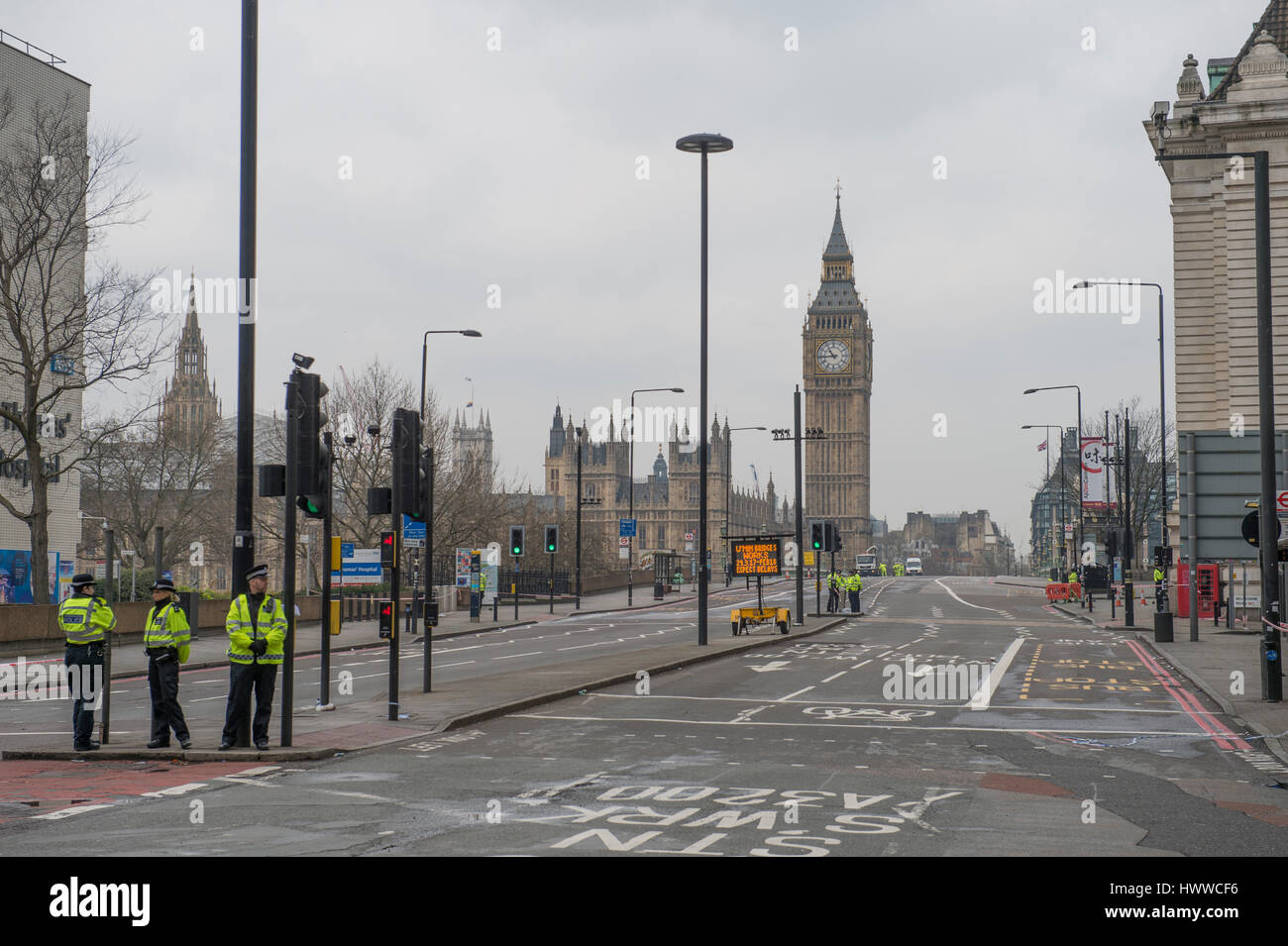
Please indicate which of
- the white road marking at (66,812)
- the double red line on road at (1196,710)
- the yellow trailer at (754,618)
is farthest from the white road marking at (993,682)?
the white road marking at (66,812)

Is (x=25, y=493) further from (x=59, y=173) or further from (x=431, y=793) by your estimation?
(x=431, y=793)

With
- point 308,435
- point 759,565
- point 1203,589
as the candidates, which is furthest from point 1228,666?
point 308,435

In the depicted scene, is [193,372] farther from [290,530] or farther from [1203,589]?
[290,530]

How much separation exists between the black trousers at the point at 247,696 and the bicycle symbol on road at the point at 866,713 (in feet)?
24.2

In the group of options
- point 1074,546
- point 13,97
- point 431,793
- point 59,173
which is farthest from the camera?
point 1074,546

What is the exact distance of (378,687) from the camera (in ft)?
74.3

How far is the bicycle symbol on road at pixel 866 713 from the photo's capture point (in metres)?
17.2

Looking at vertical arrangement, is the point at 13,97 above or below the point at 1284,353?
above

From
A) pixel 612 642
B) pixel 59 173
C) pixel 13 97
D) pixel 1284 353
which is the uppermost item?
pixel 13 97

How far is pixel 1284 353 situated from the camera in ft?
140

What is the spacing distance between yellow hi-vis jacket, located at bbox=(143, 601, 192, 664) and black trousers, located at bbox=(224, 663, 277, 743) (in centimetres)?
67
